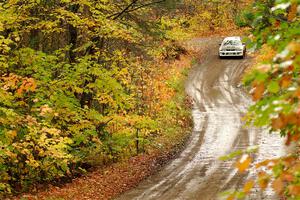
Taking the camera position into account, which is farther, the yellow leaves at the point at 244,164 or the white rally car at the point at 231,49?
the white rally car at the point at 231,49

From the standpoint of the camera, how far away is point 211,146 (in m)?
18.4

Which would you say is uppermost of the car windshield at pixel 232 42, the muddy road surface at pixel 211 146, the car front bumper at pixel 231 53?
the car windshield at pixel 232 42

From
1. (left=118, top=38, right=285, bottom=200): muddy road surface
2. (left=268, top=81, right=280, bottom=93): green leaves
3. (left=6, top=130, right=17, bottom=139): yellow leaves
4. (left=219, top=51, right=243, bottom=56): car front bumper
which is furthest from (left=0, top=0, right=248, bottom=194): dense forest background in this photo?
(left=219, top=51, right=243, bottom=56): car front bumper

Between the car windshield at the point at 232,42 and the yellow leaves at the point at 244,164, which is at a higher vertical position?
the car windshield at the point at 232,42

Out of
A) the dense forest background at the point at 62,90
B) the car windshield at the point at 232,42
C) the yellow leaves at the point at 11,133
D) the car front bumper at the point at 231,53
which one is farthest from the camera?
the car front bumper at the point at 231,53

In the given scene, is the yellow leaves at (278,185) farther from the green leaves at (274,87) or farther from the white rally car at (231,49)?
the white rally car at (231,49)

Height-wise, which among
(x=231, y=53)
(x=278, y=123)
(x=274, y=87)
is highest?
(x=231, y=53)

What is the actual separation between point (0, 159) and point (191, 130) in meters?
12.4

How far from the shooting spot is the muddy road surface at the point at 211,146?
12.9 m

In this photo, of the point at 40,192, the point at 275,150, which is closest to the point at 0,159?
the point at 40,192

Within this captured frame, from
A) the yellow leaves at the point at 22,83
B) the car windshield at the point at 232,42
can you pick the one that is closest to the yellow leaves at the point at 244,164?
the yellow leaves at the point at 22,83

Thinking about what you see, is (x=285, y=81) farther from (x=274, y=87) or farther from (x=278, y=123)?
(x=278, y=123)

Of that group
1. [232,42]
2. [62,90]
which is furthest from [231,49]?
[62,90]

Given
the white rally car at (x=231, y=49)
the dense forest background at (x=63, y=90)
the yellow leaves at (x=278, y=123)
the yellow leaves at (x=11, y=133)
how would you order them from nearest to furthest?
the yellow leaves at (x=278, y=123)
the yellow leaves at (x=11, y=133)
the dense forest background at (x=63, y=90)
the white rally car at (x=231, y=49)
